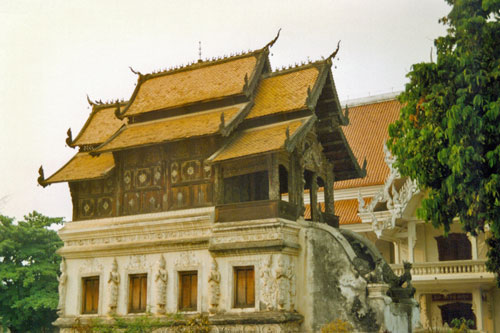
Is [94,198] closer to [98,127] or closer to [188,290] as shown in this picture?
[98,127]

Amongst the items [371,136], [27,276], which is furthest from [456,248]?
[27,276]

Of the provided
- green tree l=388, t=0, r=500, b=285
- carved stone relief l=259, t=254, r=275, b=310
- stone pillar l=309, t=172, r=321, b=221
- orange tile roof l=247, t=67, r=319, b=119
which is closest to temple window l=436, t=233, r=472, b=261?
stone pillar l=309, t=172, r=321, b=221

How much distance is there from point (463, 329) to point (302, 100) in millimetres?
8000

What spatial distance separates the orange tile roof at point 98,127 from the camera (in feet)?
75.6

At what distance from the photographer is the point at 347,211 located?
31.0 metres

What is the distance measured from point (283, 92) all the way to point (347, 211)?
12.1 metres

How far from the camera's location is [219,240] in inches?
734

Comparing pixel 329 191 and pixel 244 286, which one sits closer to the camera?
pixel 244 286

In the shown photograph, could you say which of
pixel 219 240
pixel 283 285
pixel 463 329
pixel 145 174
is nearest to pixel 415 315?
pixel 463 329

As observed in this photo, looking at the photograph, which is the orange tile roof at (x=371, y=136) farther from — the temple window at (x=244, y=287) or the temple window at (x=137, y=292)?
the temple window at (x=244, y=287)

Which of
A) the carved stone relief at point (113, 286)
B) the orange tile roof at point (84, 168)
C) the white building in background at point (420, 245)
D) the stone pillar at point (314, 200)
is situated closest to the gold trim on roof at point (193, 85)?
the orange tile roof at point (84, 168)

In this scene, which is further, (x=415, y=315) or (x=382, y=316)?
(x=415, y=315)

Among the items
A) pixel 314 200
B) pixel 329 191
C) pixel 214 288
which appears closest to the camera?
pixel 214 288

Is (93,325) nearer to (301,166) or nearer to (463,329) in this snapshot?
(301,166)
